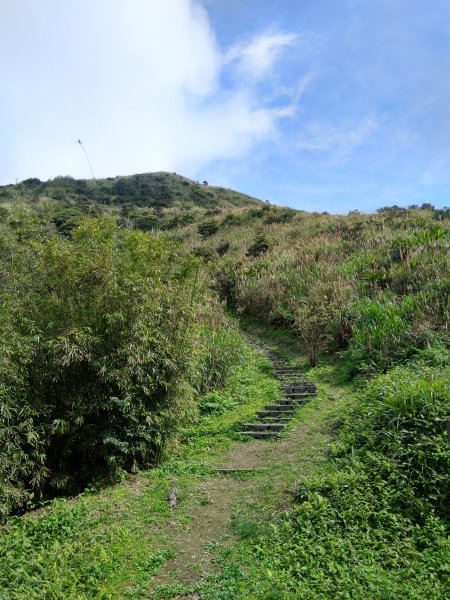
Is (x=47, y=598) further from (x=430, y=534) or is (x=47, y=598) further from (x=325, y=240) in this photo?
(x=325, y=240)

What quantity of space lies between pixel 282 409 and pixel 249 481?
7.60 ft

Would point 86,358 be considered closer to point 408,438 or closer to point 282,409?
point 282,409

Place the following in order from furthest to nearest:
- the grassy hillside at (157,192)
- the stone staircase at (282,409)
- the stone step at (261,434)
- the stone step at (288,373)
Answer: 1. the grassy hillside at (157,192)
2. the stone step at (288,373)
3. the stone staircase at (282,409)
4. the stone step at (261,434)

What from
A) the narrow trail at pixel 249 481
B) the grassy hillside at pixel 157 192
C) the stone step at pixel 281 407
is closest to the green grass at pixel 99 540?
the narrow trail at pixel 249 481

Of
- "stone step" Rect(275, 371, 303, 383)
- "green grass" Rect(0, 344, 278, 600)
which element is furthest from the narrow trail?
"stone step" Rect(275, 371, 303, 383)

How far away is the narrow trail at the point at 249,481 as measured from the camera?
4105mm

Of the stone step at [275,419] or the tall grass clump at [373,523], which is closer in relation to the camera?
Answer: the tall grass clump at [373,523]

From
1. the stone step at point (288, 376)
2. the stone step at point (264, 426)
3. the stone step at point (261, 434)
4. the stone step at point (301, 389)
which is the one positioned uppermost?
the stone step at point (288, 376)

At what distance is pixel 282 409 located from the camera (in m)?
7.70

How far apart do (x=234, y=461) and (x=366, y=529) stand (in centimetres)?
249

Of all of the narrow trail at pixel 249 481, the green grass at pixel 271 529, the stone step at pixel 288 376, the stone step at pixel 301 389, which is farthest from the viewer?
the stone step at pixel 288 376

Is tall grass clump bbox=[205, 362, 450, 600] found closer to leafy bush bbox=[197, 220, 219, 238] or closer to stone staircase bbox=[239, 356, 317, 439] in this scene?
stone staircase bbox=[239, 356, 317, 439]

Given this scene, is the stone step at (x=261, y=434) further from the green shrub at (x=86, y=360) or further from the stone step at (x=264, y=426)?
the green shrub at (x=86, y=360)

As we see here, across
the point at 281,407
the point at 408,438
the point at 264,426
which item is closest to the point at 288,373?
the point at 281,407
